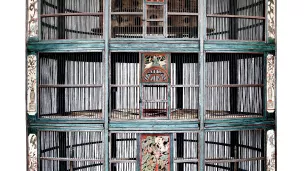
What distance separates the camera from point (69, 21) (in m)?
11.7

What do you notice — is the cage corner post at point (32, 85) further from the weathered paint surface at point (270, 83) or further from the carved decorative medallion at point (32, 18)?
the weathered paint surface at point (270, 83)

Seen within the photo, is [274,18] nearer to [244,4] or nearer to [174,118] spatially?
[244,4]

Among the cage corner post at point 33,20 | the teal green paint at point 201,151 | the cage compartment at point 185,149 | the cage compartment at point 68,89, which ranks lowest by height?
the cage compartment at point 185,149

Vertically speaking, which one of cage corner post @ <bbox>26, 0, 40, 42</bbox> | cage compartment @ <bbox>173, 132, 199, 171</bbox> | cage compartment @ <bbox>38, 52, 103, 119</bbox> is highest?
cage corner post @ <bbox>26, 0, 40, 42</bbox>

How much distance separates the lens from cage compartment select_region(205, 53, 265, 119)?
10.9 m

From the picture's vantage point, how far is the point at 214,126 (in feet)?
32.8

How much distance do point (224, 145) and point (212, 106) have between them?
1743 millimetres

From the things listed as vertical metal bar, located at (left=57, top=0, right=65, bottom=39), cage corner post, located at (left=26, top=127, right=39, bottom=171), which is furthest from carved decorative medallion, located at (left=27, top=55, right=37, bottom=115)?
vertical metal bar, located at (left=57, top=0, right=65, bottom=39)

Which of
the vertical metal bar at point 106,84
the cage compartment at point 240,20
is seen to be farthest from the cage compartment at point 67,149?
the cage compartment at point 240,20

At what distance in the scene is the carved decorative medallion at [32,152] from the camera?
33.6 feet

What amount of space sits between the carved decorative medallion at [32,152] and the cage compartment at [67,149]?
0.53 feet

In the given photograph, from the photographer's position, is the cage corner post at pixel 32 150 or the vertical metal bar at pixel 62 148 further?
the vertical metal bar at pixel 62 148

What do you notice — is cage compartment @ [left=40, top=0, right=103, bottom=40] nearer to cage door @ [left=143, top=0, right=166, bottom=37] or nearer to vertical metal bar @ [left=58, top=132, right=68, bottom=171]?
cage door @ [left=143, top=0, right=166, bottom=37]

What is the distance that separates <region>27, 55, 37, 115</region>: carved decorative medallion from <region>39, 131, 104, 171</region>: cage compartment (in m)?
0.75
